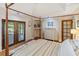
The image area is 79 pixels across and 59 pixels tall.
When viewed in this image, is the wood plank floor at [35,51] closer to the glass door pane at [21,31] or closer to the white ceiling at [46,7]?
the white ceiling at [46,7]

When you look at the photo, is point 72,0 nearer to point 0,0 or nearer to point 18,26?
point 0,0

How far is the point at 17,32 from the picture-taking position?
4.55 meters

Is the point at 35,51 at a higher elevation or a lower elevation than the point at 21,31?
lower

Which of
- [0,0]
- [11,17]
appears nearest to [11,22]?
[11,17]

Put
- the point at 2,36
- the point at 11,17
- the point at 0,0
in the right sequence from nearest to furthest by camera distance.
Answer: the point at 0,0 < the point at 2,36 < the point at 11,17

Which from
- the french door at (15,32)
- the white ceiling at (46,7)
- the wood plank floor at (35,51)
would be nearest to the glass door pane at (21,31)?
the french door at (15,32)

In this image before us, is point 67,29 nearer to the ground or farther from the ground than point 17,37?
farther from the ground

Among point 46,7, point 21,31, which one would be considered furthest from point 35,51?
point 21,31

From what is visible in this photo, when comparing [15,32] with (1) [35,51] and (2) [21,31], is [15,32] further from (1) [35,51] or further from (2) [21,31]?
(1) [35,51]

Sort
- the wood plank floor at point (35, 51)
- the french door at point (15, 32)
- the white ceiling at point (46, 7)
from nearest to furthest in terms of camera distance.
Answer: the wood plank floor at point (35, 51), the white ceiling at point (46, 7), the french door at point (15, 32)

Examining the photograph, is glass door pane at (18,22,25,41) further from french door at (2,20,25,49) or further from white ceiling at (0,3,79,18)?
white ceiling at (0,3,79,18)

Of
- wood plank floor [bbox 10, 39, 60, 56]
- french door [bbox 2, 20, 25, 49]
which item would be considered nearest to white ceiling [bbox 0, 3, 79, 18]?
french door [bbox 2, 20, 25, 49]

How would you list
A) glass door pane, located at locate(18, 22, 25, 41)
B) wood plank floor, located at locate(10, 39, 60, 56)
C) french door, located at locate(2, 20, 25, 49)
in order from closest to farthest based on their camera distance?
wood plank floor, located at locate(10, 39, 60, 56) → french door, located at locate(2, 20, 25, 49) → glass door pane, located at locate(18, 22, 25, 41)

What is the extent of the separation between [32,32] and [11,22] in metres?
1.74
